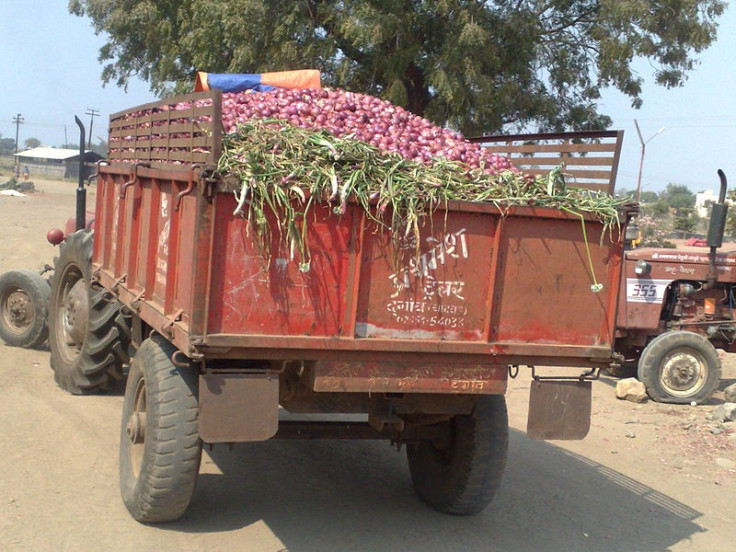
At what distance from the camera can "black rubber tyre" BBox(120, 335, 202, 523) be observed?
179 inches

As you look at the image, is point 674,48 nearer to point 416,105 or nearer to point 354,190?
point 416,105

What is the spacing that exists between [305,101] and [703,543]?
149 inches

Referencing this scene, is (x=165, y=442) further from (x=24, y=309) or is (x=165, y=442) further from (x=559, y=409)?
(x=24, y=309)

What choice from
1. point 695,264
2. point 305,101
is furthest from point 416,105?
point 305,101

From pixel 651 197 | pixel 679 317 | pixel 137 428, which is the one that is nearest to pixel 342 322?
pixel 137 428

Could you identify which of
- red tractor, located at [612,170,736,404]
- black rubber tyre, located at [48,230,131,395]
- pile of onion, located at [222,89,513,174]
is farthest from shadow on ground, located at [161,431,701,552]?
red tractor, located at [612,170,736,404]

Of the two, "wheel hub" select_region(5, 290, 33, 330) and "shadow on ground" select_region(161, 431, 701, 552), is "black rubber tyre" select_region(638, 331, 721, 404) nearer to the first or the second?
"shadow on ground" select_region(161, 431, 701, 552)

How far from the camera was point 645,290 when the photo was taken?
10.5 m

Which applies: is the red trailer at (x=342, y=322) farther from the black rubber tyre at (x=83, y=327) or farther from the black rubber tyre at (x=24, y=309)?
the black rubber tyre at (x=24, y=309)

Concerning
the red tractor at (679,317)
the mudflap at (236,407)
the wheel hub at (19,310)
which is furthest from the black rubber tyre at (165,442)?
the red tractor at (679,317)

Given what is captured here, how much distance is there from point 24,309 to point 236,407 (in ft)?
19.2

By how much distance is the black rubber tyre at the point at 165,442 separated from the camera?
14.9ft

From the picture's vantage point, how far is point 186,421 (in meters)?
4.55

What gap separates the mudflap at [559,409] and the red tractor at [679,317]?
5.40 meters
